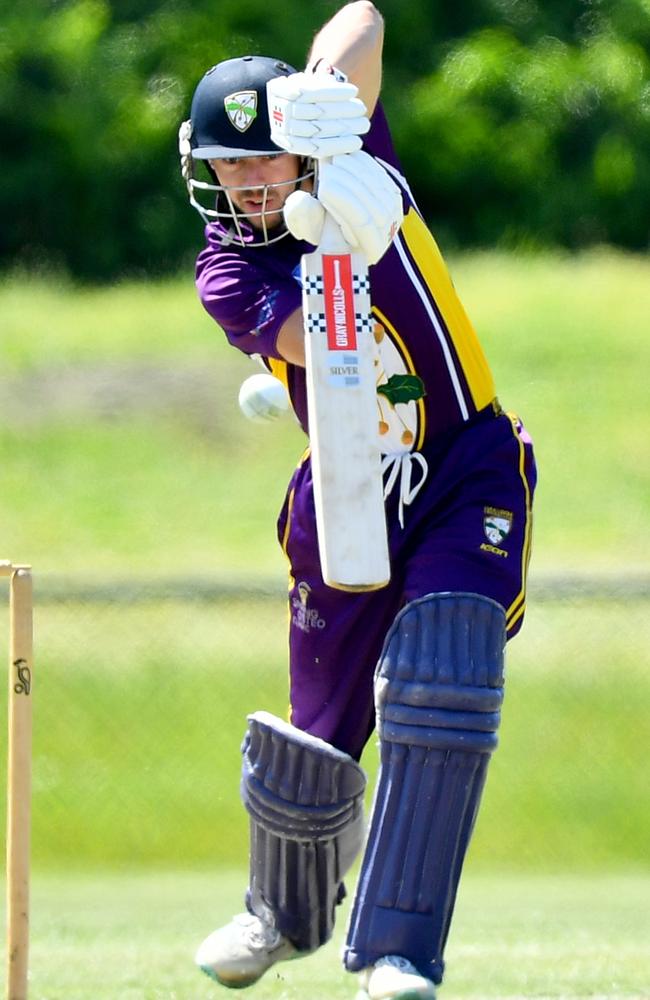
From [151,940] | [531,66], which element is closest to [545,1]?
[531,66]

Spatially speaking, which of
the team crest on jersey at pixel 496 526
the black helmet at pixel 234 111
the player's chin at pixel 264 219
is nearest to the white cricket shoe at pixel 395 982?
the team crest on jersey at pixel 496 526

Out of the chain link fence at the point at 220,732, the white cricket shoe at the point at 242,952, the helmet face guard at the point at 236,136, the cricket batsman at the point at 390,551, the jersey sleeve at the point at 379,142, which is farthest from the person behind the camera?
the chain link fence at the point at 220,732

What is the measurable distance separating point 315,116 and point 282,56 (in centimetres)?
1406

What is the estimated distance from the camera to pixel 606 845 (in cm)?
745

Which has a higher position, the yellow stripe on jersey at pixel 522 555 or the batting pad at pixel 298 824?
the yellow stripe on jersey at pixel 522 555

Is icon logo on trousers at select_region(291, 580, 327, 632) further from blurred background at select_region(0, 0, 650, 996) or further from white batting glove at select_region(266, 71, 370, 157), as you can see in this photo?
blurred background at select_region(0, 0, 650, 996)

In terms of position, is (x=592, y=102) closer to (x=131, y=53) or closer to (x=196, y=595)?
(x=131, y=53)

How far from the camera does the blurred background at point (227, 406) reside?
7504mm

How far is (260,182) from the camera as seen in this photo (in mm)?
3744

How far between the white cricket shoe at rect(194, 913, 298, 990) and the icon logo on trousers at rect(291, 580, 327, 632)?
630 mm

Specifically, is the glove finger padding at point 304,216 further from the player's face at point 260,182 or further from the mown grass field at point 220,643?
the mown grass field at point 220,643

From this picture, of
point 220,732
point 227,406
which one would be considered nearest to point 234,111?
point 220,732

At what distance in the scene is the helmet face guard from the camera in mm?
3715

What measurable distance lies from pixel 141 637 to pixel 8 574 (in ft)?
15.0
